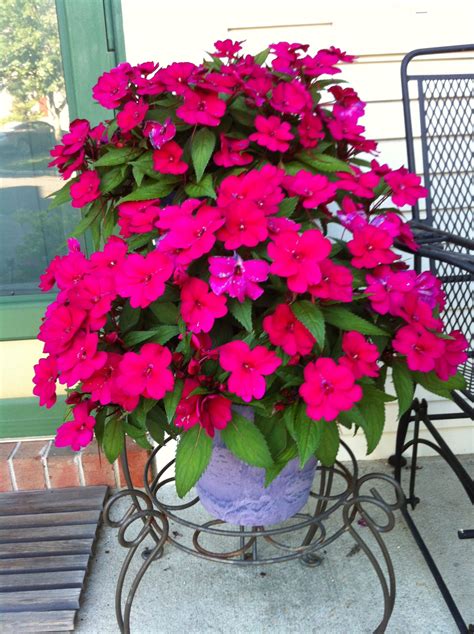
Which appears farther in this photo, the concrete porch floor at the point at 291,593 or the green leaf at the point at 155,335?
the concrete porch floor at the point at 291,593

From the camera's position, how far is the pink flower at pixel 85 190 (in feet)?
4.26

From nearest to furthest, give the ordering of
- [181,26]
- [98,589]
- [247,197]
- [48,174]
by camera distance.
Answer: [247,197]
[98,589]
[181,26]
[48,174]

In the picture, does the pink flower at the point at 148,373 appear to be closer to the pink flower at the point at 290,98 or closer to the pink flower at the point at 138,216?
the pink flower at the point at 138,216

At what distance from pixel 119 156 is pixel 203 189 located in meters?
0.20

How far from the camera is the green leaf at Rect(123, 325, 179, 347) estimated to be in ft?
3.84

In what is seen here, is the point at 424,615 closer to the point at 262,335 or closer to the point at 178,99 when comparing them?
the point at 262,335

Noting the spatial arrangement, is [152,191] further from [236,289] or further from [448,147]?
[448,147]

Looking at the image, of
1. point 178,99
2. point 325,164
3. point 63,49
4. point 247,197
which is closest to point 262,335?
point 247,197

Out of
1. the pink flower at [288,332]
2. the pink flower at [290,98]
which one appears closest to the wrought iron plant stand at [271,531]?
the pink flower at [288,332]

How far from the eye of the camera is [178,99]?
1.30 meters

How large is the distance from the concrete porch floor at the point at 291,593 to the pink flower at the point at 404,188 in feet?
3.29

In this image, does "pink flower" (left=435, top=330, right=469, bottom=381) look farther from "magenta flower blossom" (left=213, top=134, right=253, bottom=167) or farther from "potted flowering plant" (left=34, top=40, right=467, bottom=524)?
"magenta flower blossom" (left=213, top=134, right=253, bottom=167)

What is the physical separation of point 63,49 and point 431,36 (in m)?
1.11

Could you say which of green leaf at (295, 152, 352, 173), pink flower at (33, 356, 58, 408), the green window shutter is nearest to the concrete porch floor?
pink flower at (33, 356, 58, 408)
